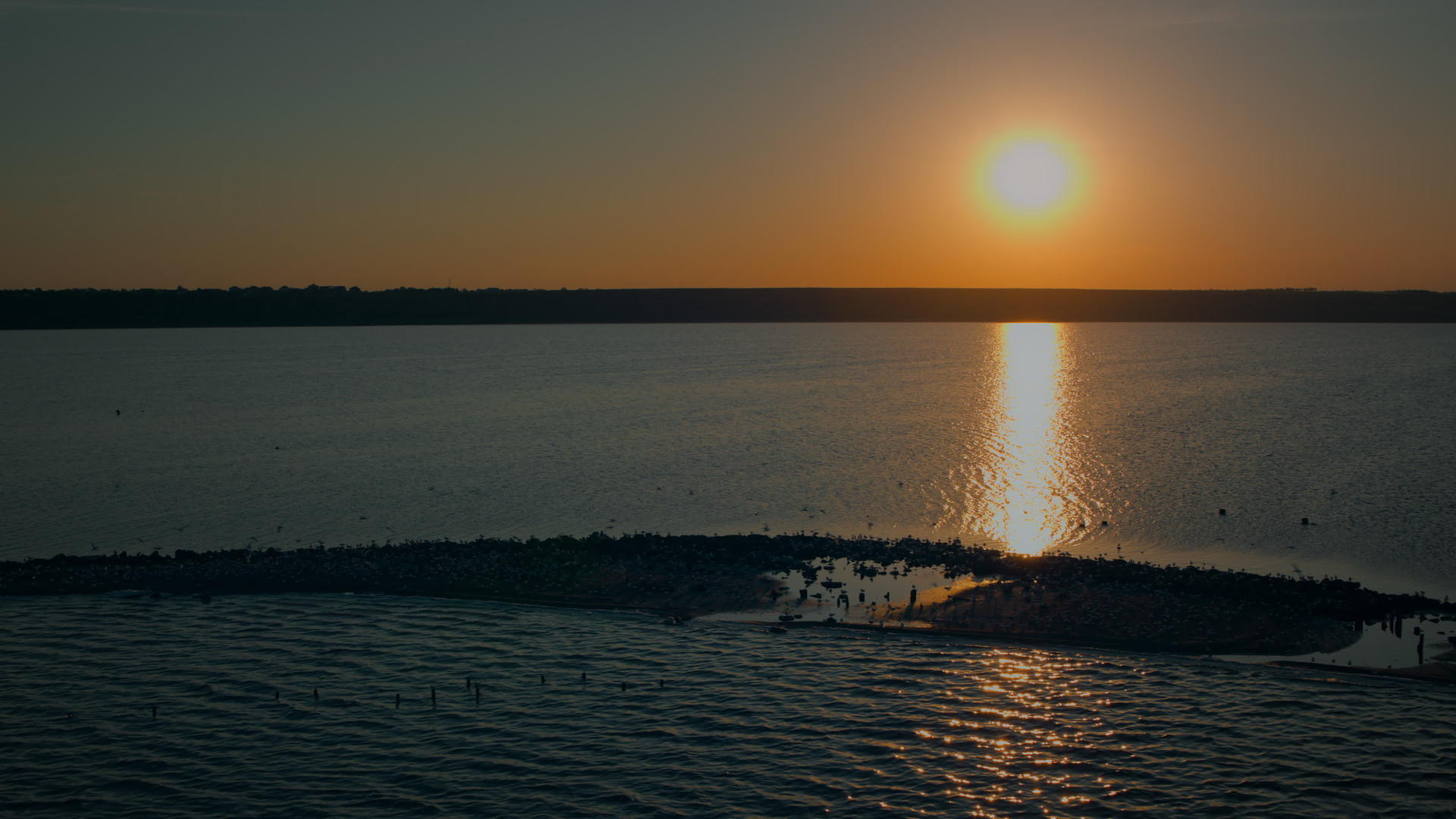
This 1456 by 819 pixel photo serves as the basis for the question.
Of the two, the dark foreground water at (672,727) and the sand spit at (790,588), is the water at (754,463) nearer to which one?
the sand spit at (790,588)

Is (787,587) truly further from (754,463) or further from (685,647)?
(754,463)

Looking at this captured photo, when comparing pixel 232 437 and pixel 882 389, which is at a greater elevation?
pixel 882 389

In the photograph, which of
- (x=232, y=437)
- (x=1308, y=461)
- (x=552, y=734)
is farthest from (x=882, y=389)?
(x=552, y=734)

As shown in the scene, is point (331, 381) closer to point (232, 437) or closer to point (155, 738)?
point (232, 437)

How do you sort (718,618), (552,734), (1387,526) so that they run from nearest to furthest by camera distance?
(552,734) → (718,618) → (1387,526)

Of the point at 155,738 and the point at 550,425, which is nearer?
the point at 155,738

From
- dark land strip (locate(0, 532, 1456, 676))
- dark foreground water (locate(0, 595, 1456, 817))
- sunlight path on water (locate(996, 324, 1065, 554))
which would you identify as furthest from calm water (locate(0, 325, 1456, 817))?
dark land strip (locate(0, 532, 1456, 676))

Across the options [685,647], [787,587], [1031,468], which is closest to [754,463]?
[1031,468]
